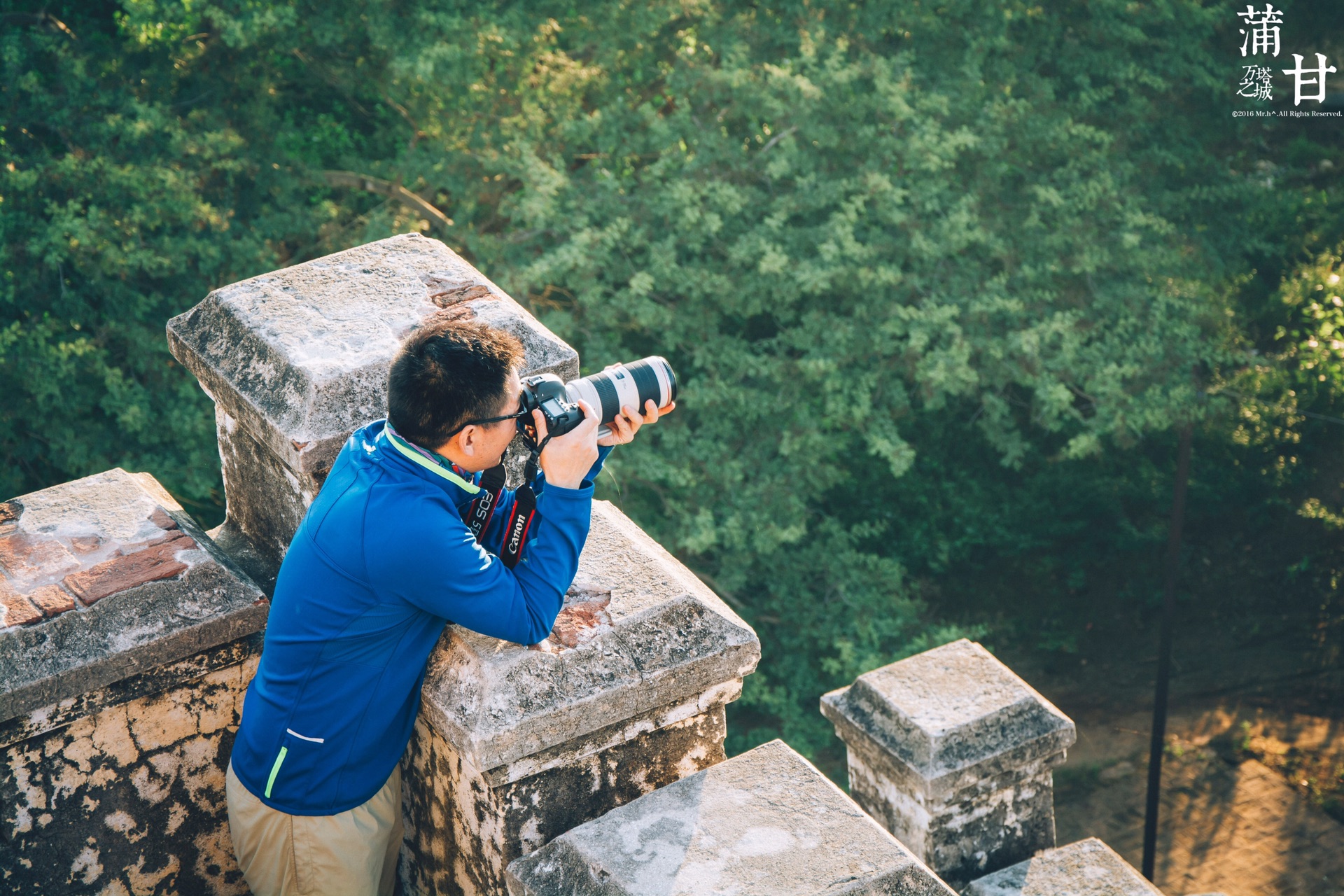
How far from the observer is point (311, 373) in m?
2.13

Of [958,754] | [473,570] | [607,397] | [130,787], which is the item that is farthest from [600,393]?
[958,754]

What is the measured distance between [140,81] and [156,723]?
Result: 6.24 meters

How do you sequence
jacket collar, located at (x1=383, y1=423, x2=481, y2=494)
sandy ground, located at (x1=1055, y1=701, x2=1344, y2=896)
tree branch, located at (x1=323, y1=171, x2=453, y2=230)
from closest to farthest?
jacket collar, located at (x1=383, y1=423, x2=481, y2=494)
sandy ground, located at (x1=1055, y1=701, x2=1344, y2=896)
tree branch, located at (x1=323, y1=171, x2=453, y2=230)

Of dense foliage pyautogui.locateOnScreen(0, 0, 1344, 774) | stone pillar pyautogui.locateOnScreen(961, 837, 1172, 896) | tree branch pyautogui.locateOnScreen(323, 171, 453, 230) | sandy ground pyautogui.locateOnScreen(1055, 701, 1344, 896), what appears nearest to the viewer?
stone pillar pyautogui.locateOnScreen(961, 837, 1172, 896)

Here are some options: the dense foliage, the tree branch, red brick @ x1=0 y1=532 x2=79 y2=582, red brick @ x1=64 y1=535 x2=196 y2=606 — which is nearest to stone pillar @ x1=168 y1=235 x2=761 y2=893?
red brick @ x1=64 y1=535 x2=196 y2=606

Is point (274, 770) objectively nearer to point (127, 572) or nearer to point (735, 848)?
point (127, 572)

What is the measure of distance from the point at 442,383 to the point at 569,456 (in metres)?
0.23

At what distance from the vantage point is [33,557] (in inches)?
87.2

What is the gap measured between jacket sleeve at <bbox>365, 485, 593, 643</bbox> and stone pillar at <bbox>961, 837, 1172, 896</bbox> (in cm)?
159

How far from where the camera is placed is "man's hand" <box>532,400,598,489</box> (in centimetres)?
190

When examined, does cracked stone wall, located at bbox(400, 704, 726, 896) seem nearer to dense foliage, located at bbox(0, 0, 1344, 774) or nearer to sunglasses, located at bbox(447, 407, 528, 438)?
sunglasses, located at bbox(447, 407, 528, 438)

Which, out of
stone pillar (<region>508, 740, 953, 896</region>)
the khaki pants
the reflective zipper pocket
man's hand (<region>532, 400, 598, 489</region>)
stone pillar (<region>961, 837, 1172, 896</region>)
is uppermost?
man's hand (<region>532, 400, 598, 489</region>)

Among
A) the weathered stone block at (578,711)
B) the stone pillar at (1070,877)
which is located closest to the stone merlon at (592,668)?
the weathered stone block at (578,711)

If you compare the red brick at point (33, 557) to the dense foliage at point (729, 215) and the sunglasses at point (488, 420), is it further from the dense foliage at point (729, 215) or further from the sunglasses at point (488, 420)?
the dense foliage at point (729, 215)
